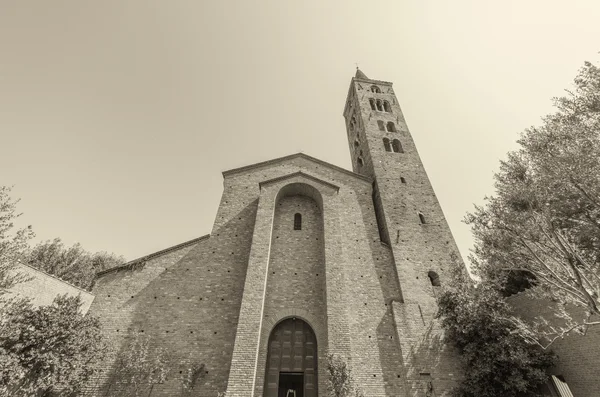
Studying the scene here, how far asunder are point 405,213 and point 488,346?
712 centimetres

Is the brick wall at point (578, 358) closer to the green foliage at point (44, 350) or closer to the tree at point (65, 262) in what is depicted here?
the green foliage at point (44, 350)

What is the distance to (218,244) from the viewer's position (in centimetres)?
1368

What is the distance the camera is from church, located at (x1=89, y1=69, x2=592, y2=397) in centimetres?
1003

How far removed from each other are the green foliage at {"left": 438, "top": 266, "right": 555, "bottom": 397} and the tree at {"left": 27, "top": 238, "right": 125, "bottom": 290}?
1152 inches

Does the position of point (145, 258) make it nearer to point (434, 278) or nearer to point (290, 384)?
point (290, 384)

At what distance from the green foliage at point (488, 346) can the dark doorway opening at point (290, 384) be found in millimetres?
5425

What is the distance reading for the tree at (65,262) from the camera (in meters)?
23.6

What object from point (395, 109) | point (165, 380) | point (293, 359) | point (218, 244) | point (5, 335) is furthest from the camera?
point (395, 109)

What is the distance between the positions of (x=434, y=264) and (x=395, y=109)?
1413 centimetres

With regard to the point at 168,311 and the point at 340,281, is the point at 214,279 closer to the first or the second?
the point at 168,311

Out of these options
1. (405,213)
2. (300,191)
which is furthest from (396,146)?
(300,191)

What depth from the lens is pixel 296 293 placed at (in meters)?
12.1

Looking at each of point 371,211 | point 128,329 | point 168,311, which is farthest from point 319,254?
point 128,329

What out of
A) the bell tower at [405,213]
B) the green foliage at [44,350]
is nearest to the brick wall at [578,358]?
the bell tower at [405,213]
